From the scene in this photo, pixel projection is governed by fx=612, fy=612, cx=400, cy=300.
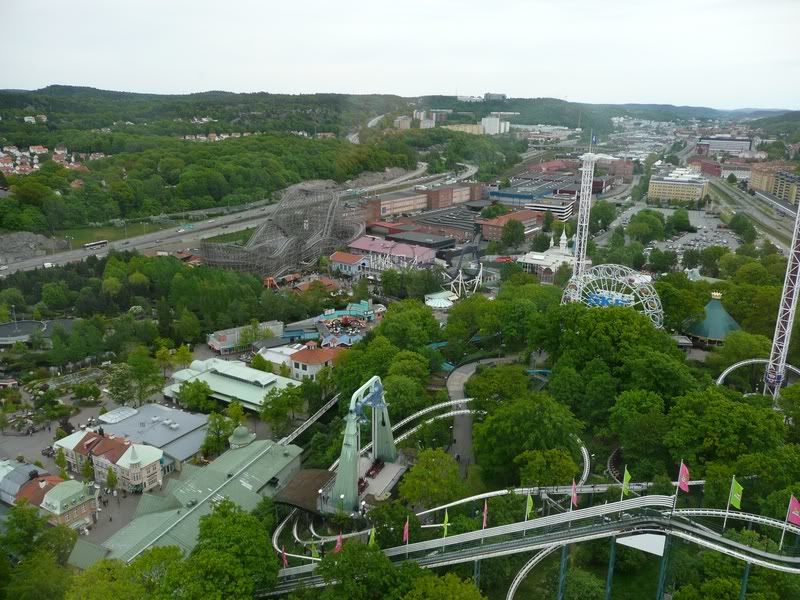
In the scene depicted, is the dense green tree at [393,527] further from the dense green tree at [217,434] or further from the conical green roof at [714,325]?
the conical green roof at [714,325]

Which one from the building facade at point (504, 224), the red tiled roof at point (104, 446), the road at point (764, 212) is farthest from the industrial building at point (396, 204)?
the red tiled roof at point (104, 446)

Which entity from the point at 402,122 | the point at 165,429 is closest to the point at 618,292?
the point at 165,429

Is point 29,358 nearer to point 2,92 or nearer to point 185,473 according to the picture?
point 185,473

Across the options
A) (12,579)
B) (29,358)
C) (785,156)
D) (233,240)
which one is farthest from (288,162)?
(785,156)

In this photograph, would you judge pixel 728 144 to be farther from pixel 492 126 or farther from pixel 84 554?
pixel 84 554

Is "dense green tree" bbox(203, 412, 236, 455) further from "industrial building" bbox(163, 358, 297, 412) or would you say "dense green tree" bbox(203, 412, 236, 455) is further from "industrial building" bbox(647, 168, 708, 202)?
"industrial building" bbox(647, 168, 708, 202)

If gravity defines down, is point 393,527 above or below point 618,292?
below
